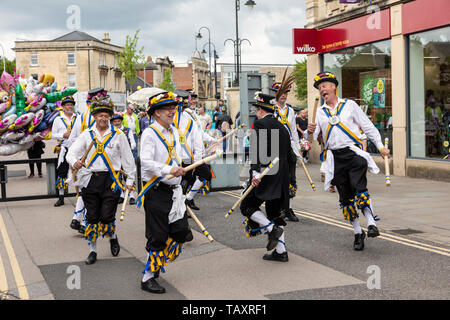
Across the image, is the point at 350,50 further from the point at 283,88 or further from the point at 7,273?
the point at 7,273

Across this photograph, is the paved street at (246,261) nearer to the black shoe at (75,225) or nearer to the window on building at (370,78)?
the black shoe at (75,225)

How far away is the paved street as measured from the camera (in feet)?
18.1

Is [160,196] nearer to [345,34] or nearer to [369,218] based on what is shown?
[369,218]

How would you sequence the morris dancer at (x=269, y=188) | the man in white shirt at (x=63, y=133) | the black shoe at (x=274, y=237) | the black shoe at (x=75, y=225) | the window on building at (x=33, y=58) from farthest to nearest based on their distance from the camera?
the window on building at (x=33, y=58), the man in white shirt at (x=63, y=133), the black shoe at (x=75, y=225), the morris dancer at (x=269, y=188), the black shoe at (x=274, y=237)

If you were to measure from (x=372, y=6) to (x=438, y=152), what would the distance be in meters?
4.50

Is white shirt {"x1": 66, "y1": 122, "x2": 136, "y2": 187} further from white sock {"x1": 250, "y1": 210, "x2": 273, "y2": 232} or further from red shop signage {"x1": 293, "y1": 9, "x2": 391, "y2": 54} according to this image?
red shop signage {"x1": 293, "y1": 9, "x2": 391, "y2": 54}

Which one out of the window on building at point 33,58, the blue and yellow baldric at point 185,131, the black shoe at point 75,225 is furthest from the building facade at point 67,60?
the black shoe at point 75,225

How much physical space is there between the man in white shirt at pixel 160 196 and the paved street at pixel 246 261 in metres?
0.33

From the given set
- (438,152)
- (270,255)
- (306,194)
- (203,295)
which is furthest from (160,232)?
(438,152)

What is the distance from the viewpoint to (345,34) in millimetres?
17312

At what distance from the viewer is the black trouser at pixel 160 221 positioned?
18.2ft

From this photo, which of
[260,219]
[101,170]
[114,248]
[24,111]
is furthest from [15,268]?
[24,111]

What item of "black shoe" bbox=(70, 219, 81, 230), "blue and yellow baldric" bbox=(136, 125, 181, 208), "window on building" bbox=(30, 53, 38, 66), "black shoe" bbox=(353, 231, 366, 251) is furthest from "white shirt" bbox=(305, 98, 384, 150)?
"window on building" bbox=(30, 53, 38, 66)

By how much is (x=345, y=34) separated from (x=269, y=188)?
11.9 meters
